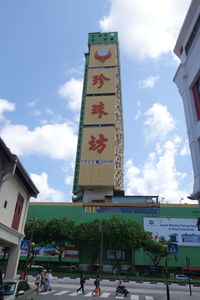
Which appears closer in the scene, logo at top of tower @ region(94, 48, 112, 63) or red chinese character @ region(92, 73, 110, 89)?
red chinese character @ region(92, 73, 110, 89)

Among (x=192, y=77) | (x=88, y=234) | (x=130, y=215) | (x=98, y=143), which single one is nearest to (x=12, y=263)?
(x=192, y=77)

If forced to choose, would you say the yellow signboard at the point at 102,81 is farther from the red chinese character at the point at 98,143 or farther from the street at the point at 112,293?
the street at the point at 112,293

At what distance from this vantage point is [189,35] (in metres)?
12.8

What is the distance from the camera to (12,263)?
52.9ft

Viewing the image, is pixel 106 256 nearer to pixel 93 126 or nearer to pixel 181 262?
pixel 181 262

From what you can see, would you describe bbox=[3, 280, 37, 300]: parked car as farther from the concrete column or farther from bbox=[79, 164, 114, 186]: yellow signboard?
bbox=[79, 164, 114, 186]: yellow signboard

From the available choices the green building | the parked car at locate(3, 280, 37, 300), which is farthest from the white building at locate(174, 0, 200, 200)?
the green building

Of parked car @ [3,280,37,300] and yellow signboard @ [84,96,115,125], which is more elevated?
yellow signboard @ [84,96,115,125]

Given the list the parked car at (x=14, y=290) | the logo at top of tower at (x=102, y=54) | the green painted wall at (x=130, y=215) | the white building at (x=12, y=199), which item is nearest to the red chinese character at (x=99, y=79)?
the logo at top of tower at (x=102, y=54)

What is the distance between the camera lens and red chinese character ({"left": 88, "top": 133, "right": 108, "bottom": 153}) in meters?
67.9

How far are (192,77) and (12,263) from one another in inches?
646

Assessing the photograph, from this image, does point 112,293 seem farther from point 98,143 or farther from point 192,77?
point 98,143

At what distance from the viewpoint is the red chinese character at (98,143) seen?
223ft

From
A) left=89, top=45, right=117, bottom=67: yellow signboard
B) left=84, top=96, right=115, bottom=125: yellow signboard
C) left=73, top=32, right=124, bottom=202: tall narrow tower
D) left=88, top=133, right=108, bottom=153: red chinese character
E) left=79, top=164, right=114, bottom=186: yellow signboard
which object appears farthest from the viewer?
left=89, top=45, right=117, bottom=67: yellow signboard
